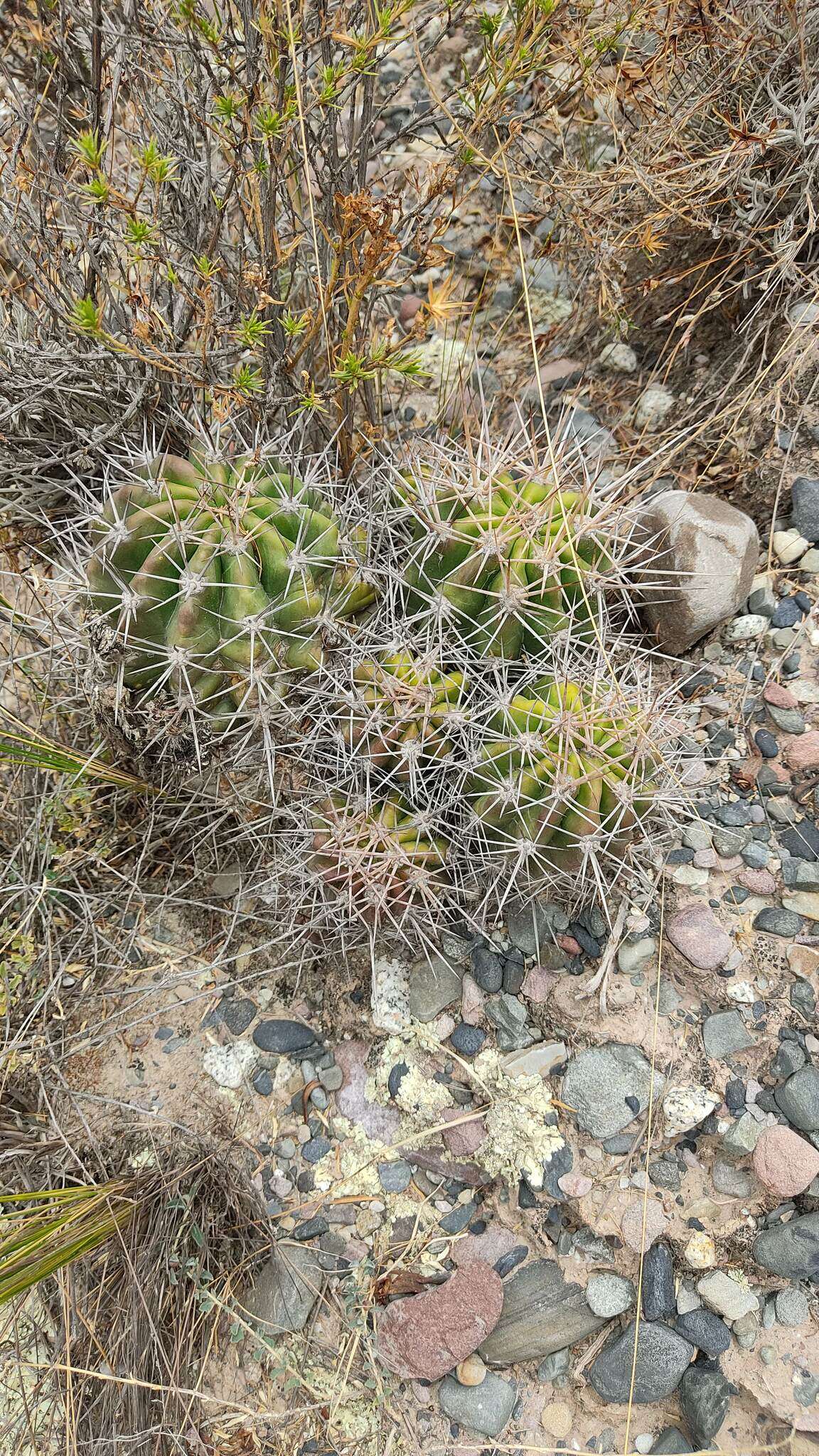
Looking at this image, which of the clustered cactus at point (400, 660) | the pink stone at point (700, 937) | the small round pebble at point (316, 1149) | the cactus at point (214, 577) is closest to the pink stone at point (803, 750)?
the pink stone at point (700, 937)

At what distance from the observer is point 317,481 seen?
8.27 ft

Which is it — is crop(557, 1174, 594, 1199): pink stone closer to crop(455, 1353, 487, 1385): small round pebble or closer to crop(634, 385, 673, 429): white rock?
crop(455, 1353, 487, 1385): small round pebble

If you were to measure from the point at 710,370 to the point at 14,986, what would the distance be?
9.76 feet

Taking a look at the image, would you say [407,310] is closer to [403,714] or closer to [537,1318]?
[403,714]

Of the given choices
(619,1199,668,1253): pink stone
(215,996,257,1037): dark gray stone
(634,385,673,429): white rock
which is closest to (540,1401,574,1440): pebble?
(619,1199,668,1253): pink stone

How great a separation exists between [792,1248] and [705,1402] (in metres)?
0.40

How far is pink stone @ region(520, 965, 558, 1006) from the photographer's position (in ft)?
8.59

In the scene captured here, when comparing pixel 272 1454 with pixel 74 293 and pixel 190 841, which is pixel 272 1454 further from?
pixel 74 293

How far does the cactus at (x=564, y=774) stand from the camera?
7.26 feet

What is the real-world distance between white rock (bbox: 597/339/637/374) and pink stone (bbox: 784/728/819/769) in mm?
1483

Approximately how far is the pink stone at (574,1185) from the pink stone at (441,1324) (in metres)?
0.27

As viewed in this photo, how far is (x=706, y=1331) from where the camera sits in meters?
2.29

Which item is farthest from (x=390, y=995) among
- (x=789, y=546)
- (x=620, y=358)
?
(x=620, y=358)

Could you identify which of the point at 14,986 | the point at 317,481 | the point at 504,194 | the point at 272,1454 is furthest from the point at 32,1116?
the point at 504,194
